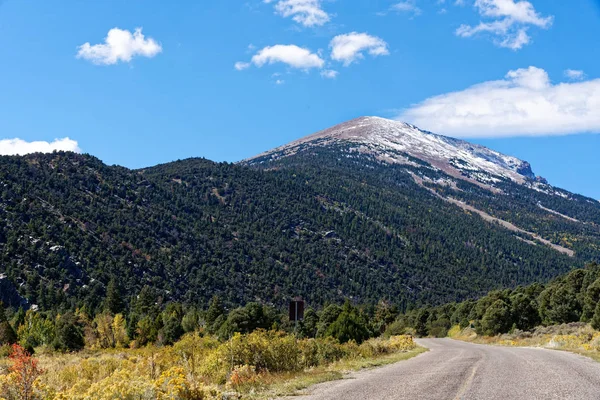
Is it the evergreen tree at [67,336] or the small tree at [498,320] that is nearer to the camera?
the small tree at [498,320]

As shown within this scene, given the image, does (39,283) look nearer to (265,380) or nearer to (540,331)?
(540,331)

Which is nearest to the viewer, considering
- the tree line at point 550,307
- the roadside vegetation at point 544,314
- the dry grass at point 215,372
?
the dry grass at point 215,372

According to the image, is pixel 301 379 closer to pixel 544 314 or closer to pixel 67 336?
pixel 544 314

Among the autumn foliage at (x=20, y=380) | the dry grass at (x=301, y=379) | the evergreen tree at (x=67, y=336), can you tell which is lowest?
the evergreen tree at (x=67, y=336)

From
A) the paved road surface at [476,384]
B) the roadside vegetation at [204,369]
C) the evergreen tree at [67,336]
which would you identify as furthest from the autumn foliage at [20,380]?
the evergreen tree at [67,336]

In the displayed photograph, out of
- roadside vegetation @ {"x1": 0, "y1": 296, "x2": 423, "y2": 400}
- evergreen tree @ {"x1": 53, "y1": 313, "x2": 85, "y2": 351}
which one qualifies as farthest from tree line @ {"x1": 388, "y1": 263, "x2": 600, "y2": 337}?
evergreen tree @ {"x1": 53, "y1": 313, "x2": 85, "y2": 351}

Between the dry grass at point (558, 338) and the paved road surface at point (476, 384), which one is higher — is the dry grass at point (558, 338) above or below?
below

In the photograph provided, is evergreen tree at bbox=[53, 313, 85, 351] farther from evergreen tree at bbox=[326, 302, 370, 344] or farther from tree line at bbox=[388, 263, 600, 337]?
tree line at bbox=[388, 263, 600, 337]

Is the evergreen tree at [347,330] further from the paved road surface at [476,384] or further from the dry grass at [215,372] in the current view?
the paved road surface at [476,384]

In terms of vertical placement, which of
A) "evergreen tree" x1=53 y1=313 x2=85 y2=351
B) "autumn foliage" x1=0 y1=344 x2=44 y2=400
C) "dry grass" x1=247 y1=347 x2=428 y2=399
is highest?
"autumn foliage" x1=0 y1=344 x2=44 y2=400

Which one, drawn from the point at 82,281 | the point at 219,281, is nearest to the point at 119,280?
the point at 82,281

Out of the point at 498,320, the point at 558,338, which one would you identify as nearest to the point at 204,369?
the point at 558,338

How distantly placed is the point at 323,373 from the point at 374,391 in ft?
16.1

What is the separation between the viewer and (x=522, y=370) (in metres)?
16.1
